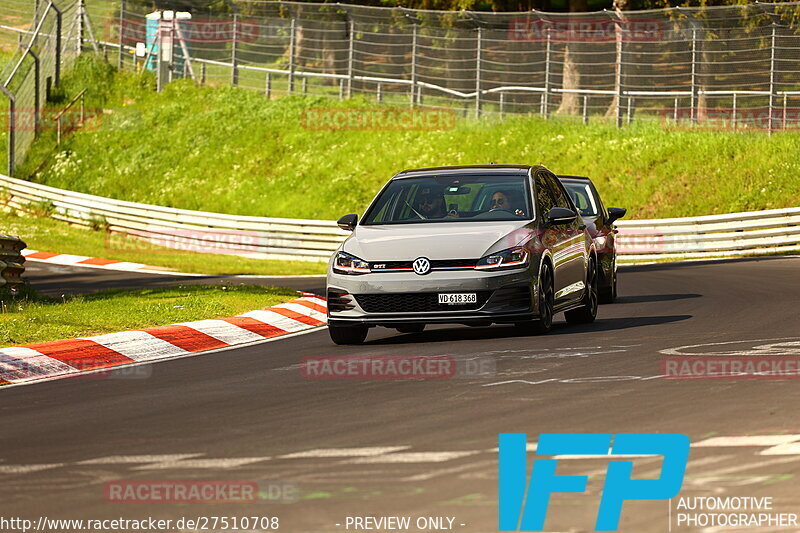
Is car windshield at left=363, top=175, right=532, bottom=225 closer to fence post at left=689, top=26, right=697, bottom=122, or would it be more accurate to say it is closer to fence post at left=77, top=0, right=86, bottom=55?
fence post at left=689, top=26, right=697, bottom=122

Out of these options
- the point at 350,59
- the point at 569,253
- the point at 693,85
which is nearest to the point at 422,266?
the point at 569,253

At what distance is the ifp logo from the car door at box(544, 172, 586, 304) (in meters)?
6.48

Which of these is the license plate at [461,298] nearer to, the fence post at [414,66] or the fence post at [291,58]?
the fence post at [414,66]

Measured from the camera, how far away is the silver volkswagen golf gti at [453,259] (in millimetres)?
12672

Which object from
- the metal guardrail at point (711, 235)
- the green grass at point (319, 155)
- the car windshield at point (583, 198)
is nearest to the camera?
the car windshield at point (583, 198)

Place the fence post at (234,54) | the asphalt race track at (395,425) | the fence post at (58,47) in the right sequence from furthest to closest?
the fence post at (58,47), the fence post at (234,54), the asphalt race track at (395,425)

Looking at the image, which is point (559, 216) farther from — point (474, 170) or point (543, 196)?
point (474, 170)

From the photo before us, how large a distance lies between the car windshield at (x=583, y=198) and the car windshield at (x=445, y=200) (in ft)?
15.2

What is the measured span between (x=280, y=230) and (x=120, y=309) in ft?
56.4

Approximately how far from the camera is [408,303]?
12758 mm

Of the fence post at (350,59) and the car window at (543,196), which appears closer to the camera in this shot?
the car window at (543,196)

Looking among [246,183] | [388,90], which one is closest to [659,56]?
[388,90]

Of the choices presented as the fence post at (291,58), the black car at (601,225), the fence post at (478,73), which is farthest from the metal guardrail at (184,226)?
the black car at (601,225)

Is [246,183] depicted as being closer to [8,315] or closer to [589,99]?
[589,99]
